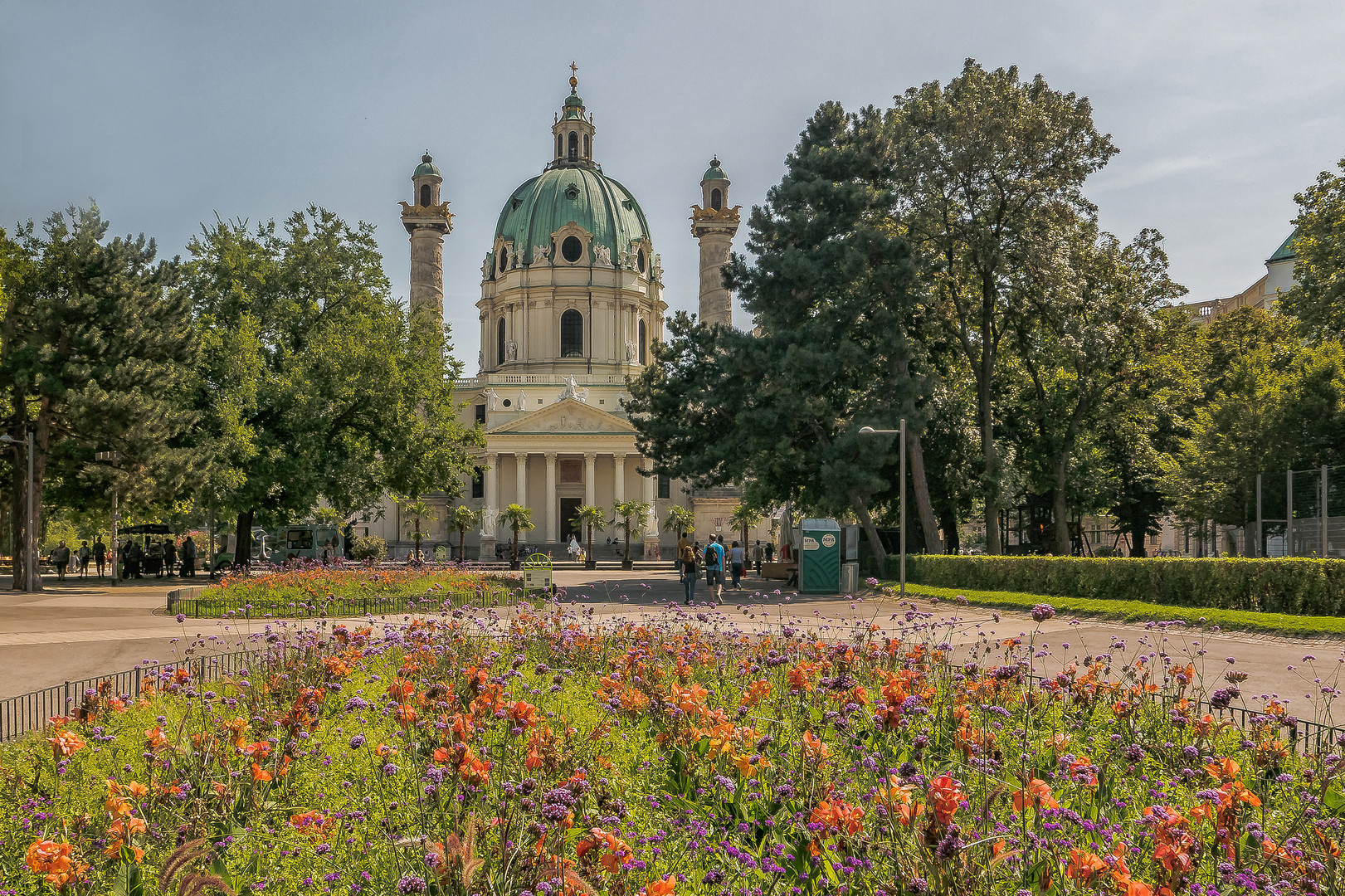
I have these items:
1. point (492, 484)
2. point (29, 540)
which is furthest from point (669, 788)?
point (492, 484)

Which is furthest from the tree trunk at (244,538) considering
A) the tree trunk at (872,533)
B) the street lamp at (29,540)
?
the tree trunk at (872,533)

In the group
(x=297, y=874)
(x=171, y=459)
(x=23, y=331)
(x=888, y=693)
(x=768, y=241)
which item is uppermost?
(x=768, y=241)

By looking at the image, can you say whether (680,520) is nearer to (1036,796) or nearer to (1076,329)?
(1076,329)

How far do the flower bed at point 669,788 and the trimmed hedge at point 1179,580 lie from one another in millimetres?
11630

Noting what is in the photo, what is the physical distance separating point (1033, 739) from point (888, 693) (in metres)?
1.60

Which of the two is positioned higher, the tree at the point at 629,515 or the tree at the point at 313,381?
the tree at the point at 313,381

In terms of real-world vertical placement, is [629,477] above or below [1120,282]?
below

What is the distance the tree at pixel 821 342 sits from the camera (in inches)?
1273

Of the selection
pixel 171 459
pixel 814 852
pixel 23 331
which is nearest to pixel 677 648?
pixel 814 852

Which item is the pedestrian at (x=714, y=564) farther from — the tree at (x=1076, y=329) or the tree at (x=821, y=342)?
the tree at (x=1076, y=329)

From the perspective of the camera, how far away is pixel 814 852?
4.70 meters

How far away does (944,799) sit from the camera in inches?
141

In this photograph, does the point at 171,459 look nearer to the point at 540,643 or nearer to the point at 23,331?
the point at 23,331

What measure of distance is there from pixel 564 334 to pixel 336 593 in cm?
6406
